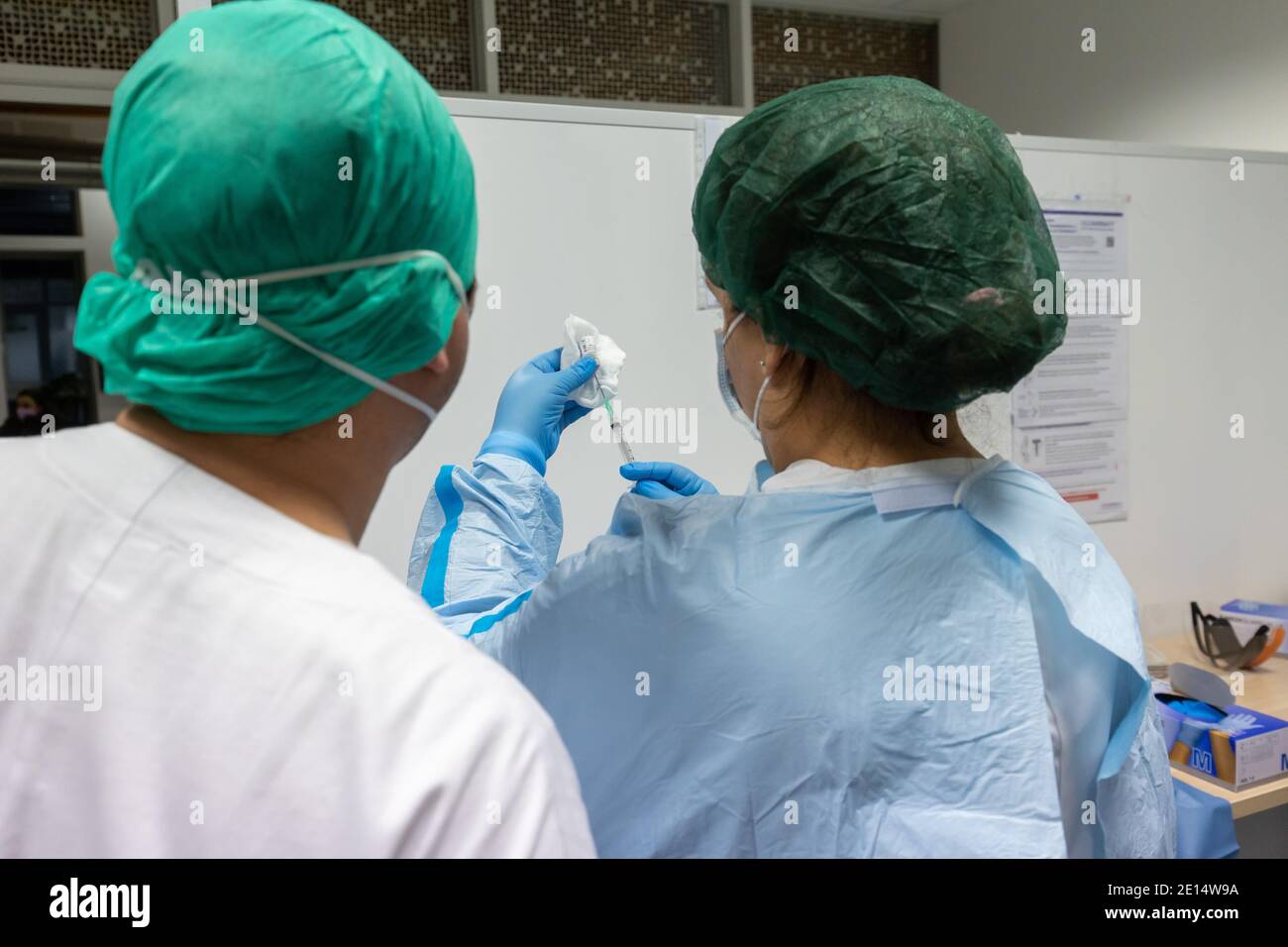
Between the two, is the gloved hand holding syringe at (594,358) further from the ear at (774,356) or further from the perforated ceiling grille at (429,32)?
the perforated ceiling grille at (429,32)

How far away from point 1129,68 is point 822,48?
95 centimetres

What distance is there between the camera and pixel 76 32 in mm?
2021

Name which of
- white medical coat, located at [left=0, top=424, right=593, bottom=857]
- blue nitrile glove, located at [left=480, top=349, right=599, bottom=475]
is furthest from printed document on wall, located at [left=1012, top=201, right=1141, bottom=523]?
white medical coat, located at [left=0, top=424, right=593, bottom=857]

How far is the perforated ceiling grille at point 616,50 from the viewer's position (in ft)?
8.36

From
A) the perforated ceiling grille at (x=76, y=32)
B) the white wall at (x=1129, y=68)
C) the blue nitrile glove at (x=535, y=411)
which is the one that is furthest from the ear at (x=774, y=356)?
the white wall at (x=1129, y=68)

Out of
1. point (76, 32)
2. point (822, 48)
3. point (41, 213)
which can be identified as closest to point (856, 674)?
point (76, 32)

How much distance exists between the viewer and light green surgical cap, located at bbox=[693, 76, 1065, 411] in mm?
791

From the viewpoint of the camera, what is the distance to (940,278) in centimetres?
79

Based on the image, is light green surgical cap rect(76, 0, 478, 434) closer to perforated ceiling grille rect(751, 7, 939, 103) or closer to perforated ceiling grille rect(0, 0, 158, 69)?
perforated ceiling grille rect(0, 0, 158, 69)

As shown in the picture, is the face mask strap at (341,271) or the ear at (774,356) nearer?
the face mask strap at (341,271)

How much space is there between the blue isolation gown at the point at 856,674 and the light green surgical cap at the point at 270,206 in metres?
0.32

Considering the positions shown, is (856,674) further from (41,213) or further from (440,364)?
(41,213)

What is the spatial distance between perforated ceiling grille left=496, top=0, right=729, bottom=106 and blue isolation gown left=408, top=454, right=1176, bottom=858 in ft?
6.66
